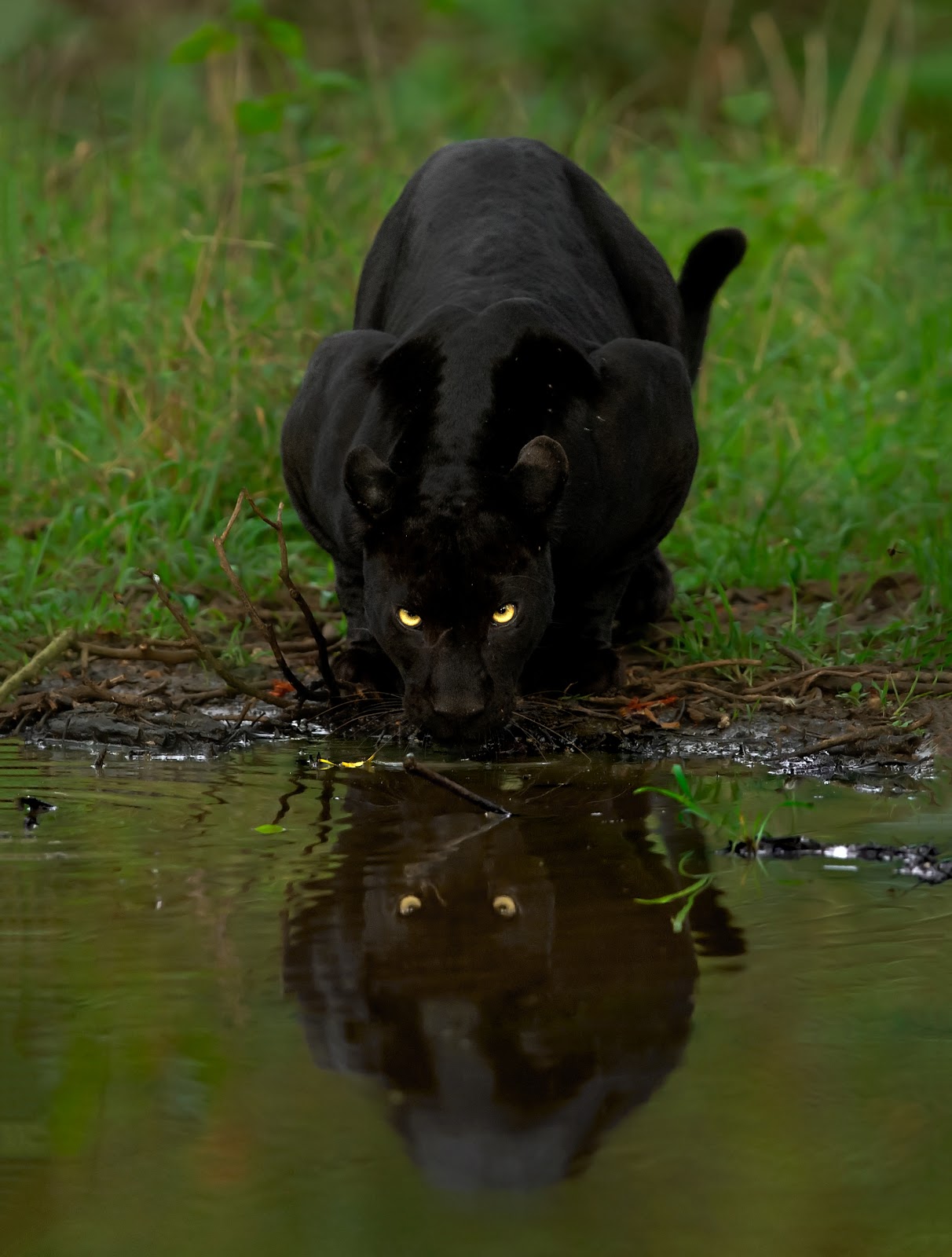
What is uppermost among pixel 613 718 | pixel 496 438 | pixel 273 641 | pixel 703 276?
pixel 703 276

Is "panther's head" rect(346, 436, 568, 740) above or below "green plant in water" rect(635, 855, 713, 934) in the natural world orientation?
above

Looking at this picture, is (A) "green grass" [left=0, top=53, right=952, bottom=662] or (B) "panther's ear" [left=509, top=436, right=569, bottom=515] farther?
(A) "green grass" [left=0, top=53, right=952, bottom=662]

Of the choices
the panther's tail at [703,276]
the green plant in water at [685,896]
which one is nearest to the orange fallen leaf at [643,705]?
the green plant in water at [685,896]

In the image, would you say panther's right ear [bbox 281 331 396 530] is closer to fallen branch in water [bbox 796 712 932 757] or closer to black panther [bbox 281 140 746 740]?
black panther [bbox 281 140 746 740]

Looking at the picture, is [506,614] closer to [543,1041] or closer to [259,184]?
[543,1041]

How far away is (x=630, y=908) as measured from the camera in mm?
2738

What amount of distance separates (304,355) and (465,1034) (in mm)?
4085

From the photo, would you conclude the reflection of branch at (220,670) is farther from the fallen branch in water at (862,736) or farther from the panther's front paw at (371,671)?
the fallen branch in water at (862,736)

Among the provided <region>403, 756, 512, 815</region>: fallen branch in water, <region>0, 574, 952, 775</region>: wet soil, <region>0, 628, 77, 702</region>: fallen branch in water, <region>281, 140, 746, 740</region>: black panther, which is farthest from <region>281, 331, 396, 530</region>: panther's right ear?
<region>403, 756, 512, 815</region>: fallen branch in water

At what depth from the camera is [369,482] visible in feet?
11.9

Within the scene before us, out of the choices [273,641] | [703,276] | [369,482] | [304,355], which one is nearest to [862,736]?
[369,482]

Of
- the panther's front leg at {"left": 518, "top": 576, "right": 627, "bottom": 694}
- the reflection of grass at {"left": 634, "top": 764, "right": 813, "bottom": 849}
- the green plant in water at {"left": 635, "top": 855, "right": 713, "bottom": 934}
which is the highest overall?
the panther's front leg at {"left": 518, "top": 576, "right": 627, "bottom": 694}

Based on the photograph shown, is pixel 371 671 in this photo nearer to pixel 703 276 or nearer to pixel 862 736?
pixel 862 736

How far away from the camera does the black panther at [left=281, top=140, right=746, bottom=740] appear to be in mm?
3629
